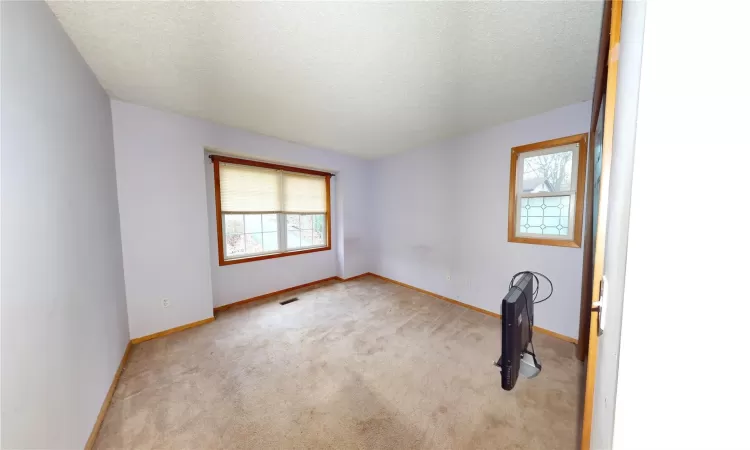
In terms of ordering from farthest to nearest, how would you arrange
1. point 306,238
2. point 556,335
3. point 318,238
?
1. point 318,238
2. point 306,238
3. point 556,335

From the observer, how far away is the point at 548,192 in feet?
7.97

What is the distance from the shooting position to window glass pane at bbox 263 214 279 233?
3412 mm

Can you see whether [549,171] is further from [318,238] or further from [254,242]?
[254,242]

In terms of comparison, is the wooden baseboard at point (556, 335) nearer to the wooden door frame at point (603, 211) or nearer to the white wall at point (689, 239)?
the wooden door frame at point (603, 211)

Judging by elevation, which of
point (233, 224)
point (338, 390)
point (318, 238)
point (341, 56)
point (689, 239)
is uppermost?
point (341, 56)

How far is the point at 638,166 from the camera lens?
1.57 feet

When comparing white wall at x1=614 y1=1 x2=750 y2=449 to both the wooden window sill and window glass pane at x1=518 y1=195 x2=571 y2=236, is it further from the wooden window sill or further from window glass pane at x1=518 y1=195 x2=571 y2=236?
the wooden window sill

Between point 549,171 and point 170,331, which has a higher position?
point 549,171

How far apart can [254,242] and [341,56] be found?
109 inches

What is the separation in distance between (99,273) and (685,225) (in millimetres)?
2947

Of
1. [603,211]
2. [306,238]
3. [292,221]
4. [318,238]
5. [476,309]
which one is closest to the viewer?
[603,211]

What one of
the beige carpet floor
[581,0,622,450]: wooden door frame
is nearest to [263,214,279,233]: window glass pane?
the beige carpet floor

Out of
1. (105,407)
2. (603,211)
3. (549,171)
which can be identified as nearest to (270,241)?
(105,407)

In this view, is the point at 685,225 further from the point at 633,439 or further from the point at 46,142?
the point at 46,142
